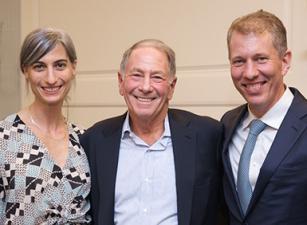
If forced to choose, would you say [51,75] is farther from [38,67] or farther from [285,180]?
[285,180]

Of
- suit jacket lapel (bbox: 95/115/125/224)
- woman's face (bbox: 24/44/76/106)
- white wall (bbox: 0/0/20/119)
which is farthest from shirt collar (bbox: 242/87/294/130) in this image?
white wall (bbox: 0/0/20/119)

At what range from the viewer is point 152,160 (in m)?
1.60

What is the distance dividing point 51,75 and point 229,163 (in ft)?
2.30

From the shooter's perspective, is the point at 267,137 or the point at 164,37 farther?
the point at 164,37

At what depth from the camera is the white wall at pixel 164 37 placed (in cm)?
208

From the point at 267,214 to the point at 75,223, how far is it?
67 centimetres

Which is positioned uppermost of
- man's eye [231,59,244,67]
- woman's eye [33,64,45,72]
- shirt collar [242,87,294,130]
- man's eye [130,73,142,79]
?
man's eye [231,59,244,67]

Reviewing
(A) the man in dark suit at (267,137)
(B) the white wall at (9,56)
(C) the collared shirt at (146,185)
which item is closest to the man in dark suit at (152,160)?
(C) the collared shirt at (146,185)

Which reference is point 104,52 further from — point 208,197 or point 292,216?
point 292,216

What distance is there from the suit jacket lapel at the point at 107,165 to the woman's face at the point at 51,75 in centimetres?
22

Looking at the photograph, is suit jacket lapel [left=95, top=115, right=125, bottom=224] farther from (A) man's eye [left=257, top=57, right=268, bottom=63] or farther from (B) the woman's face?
(A) man's eye [left=257, top=57, right=268, bottom=63]

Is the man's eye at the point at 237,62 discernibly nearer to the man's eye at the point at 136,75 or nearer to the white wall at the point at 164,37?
the man's eye at the point at 136,75

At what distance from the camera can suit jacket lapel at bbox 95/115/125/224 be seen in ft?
5.16

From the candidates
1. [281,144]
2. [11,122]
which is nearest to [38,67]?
[11,122]
